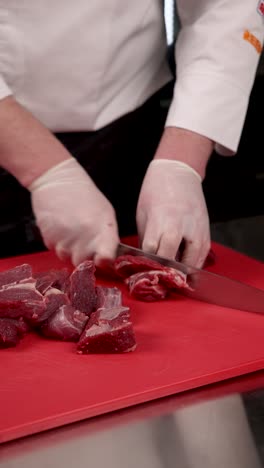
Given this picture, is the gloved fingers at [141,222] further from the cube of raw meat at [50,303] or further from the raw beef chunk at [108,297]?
the cube of raw meat at [50,303]

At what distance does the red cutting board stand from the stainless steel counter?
0.03 metres

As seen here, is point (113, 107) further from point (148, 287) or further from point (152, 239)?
point (148, 287)

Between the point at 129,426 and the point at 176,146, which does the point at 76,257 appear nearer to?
the point at 176,146

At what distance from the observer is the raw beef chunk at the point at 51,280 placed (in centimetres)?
192

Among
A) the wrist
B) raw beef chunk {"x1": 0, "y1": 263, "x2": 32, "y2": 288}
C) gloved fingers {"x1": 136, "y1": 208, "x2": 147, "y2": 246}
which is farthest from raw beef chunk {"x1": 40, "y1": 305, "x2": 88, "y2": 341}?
the wrist

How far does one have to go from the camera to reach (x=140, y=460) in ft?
4.24

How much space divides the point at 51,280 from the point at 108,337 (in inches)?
13.3

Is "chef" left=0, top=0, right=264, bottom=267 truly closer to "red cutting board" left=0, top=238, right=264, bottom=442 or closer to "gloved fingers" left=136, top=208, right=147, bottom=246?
"gloved fingers" left=136, top=208, right=147, bottom=246

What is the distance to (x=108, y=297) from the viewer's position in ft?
6.33

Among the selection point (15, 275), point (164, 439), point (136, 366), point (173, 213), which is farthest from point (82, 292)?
point (164, 439)

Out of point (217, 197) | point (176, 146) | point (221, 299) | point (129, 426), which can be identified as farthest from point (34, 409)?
point (217, 197)

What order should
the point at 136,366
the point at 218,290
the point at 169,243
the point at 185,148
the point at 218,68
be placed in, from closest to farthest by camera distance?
the point at 136,366 → the point at 218,290 → the point at 169,243 → the point at 185,148 → the point at 218,68

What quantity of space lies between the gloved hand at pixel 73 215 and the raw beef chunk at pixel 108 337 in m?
0.42

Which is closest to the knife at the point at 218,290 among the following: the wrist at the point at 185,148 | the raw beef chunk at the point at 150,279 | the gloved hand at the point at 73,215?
the raw beef chunk at the point at 150,279
